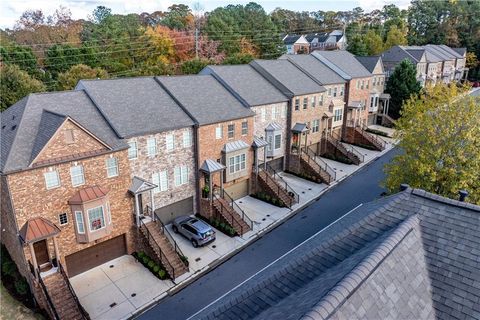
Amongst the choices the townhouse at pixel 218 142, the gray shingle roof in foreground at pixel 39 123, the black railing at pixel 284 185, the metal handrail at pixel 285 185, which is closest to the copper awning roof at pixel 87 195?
the gray shingle roof in foreground at pixel 39 123

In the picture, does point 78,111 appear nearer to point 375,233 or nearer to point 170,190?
point 170,190

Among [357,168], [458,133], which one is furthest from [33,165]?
[357,168]

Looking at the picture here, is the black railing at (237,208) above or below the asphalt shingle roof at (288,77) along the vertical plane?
below

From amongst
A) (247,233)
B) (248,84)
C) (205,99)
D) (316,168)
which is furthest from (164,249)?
(316,168)

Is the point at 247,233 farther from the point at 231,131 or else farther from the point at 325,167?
the point at 325,167

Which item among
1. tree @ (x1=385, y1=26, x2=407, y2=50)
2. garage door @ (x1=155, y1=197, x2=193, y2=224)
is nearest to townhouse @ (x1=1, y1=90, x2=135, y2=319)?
garage door @ (x1=155, y1=197, x2=193, y2=224)

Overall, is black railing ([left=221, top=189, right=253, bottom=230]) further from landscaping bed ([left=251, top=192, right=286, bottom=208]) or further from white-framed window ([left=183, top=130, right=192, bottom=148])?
white-framed window ([left=183, top=130, right=192, bottom=148])

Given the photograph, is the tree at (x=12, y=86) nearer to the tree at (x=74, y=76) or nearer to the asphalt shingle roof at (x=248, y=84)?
the tree at (x=74, y=76)
